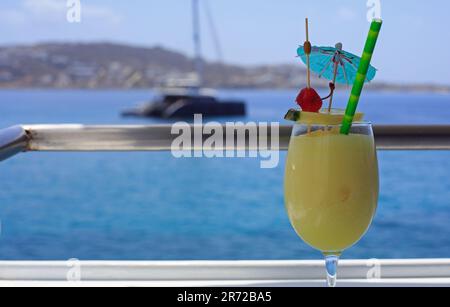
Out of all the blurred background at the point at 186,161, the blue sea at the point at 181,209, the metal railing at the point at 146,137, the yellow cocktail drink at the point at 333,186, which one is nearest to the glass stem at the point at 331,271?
the yellow cocktail drink at the point at 333,186

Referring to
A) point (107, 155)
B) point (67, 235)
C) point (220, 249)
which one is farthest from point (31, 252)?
point (107, 155)

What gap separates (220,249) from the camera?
8.27m

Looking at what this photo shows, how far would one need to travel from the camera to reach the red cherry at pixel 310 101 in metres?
0.68

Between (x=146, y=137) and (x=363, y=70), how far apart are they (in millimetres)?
616

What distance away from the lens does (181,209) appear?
1081 centimetres

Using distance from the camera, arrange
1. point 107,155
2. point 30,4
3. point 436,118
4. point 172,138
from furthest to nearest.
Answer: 1. point 30,4
2. point 436,118
3. point 107,155
4. point 172,138

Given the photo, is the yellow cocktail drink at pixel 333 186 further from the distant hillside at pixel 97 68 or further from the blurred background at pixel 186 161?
the distant hillside at pixel 97 68

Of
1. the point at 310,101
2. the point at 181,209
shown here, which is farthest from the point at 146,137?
the point at 181,209

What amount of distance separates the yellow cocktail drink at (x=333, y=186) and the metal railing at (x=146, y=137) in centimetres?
45

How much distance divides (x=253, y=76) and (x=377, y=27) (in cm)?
1534

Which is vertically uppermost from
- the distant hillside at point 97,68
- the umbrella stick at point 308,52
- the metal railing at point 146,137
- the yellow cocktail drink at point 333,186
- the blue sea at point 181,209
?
the distant hillside at point 97,68

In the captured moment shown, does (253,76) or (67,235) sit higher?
(253,76)

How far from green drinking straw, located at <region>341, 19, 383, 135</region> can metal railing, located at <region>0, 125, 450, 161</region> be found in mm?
492

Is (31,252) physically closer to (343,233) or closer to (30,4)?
(343,233)
